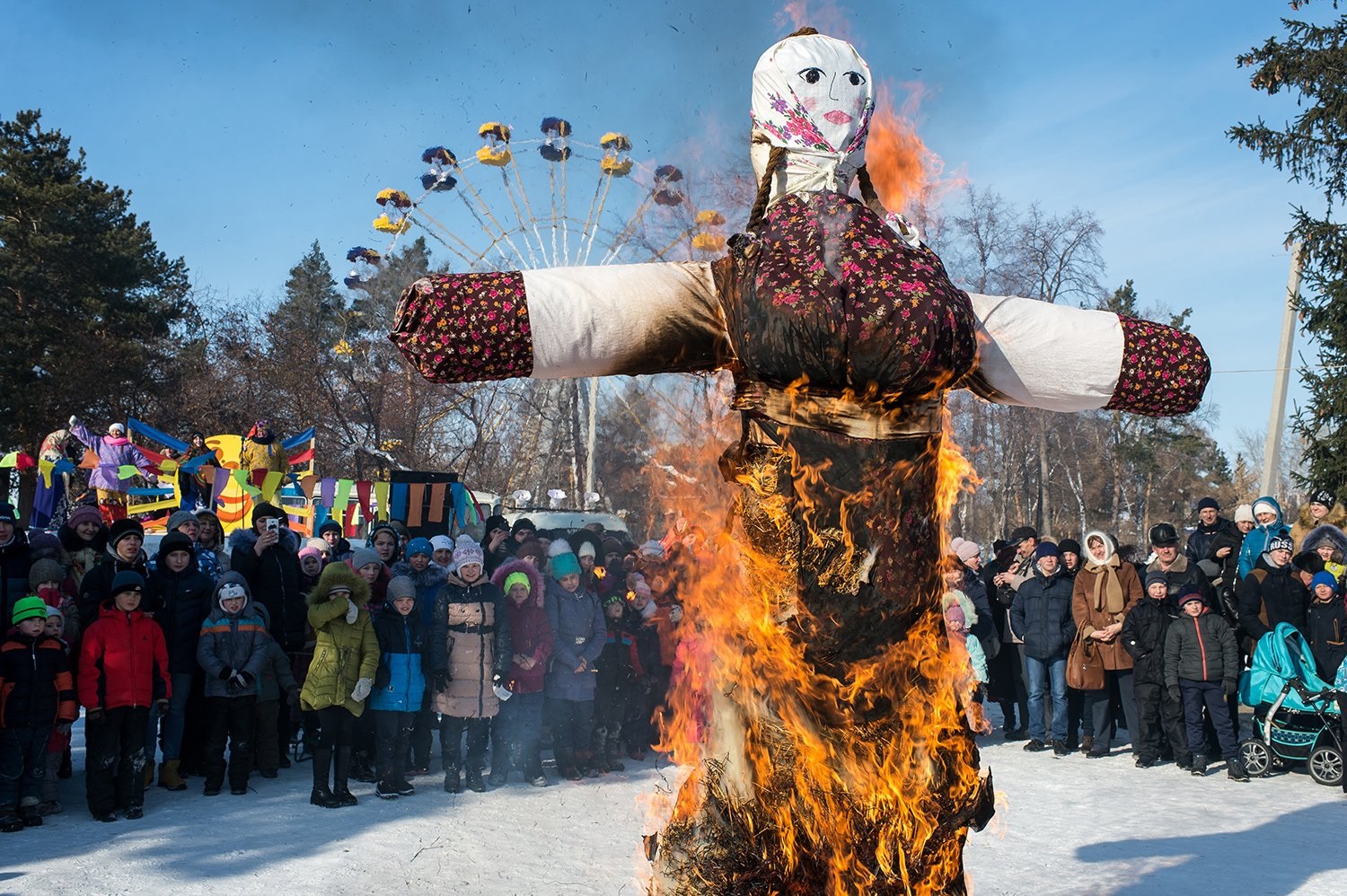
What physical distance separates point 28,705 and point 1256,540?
31.5 feet

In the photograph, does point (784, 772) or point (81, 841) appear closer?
point (784, 772)

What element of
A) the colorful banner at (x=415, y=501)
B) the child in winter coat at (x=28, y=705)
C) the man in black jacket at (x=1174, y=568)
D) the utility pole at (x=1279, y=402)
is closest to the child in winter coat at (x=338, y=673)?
the child in winter coat at (x=28, y=705)

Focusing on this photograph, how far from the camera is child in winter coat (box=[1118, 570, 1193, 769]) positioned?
389 inches

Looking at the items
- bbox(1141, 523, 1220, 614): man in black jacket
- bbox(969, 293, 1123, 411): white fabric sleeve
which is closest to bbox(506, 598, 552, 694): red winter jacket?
bbox(1141, 523, 1220, 614): man in black jacket

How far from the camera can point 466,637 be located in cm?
880

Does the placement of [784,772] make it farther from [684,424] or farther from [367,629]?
[367,629]

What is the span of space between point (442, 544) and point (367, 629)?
1410mm

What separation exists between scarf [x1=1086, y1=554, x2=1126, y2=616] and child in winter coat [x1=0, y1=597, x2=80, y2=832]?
8.16m

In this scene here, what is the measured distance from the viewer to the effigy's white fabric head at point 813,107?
3098 mm

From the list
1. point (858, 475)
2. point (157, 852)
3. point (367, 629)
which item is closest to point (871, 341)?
point (858, 475)

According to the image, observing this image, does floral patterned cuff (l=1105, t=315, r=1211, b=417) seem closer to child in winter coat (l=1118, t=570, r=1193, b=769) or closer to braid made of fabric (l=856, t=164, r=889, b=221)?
braid made of fabric (l=856, t=164, r=889, b=221)

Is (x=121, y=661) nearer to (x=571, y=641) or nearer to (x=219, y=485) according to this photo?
(x=571, y=641)

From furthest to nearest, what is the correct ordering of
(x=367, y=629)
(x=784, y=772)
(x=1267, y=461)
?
1. (x=1267, y=461)
2. (x=367, y=629)
3. (x=784, y=772)

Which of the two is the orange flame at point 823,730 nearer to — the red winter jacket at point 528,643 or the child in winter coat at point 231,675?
the child in winter coat at point 231,675
